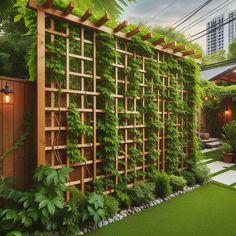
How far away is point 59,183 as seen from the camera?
8.63ft

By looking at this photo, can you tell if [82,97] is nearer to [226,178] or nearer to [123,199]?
[123,199]

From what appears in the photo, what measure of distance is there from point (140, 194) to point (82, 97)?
2008 mm

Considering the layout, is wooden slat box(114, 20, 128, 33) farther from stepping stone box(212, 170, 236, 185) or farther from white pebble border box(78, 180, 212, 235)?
stepping stone box(212, 170, 236, 185)

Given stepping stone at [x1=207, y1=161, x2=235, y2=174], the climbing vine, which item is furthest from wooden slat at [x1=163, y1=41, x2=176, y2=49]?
stepping stone at [x1=207, y1=161, x2=235, y2=174]

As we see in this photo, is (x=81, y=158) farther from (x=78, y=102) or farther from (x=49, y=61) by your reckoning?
(x=49, y=61)

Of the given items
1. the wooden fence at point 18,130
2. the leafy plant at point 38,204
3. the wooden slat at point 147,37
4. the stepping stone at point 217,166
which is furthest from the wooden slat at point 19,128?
the stepping stone at point 217,166

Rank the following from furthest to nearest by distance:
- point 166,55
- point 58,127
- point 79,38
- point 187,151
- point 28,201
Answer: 1. point 187,151
2. point 166,55
3. point 79,38
4. point 58,127
5. point 28,201

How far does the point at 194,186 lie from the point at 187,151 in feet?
2.96

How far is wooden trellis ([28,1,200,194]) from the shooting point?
288 cm

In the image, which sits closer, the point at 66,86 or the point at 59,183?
the point at 59,183

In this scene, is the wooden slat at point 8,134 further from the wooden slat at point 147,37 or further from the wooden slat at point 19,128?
the wooden slat at point 147,37

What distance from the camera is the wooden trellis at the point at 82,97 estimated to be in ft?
9.44

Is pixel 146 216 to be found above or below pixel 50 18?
below

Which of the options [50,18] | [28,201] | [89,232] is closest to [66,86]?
[50,18]
